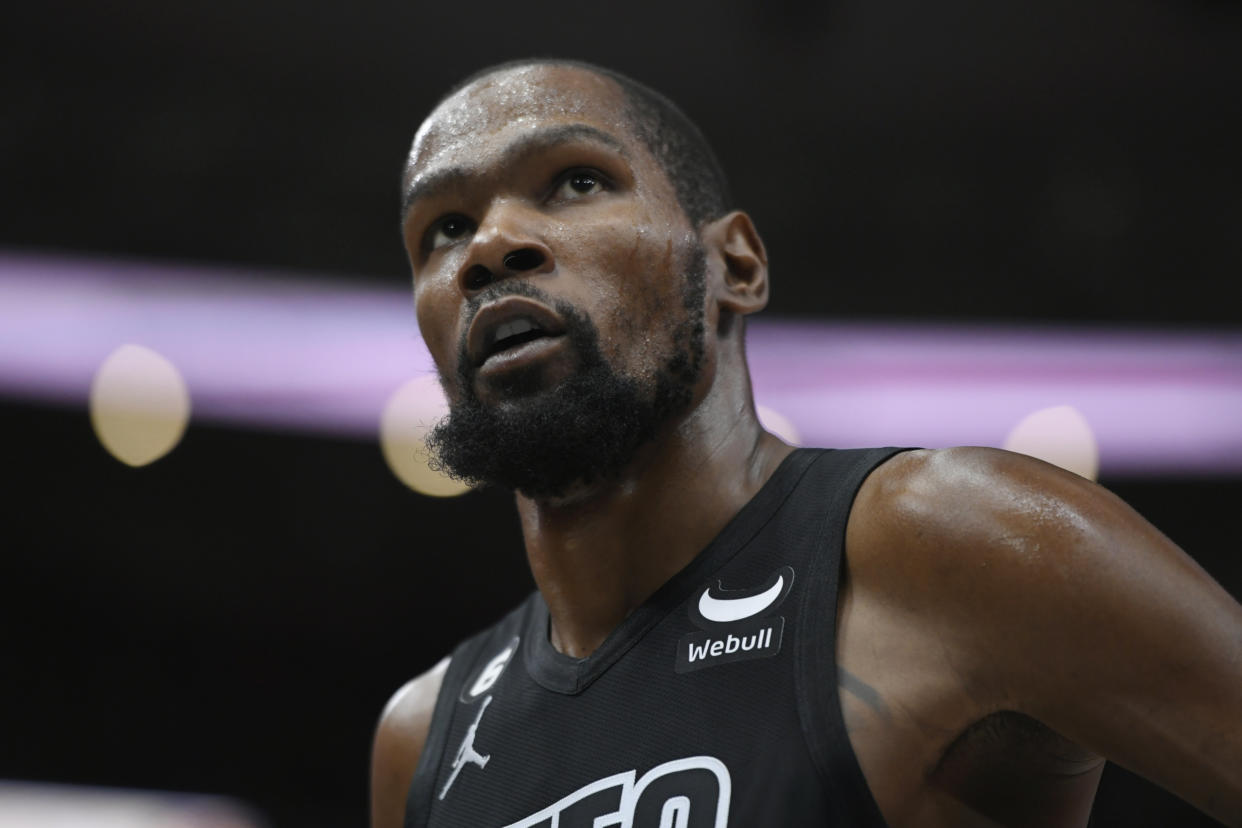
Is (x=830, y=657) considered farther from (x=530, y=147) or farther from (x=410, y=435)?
(x=410, y=435)

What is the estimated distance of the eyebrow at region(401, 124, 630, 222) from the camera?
162cm

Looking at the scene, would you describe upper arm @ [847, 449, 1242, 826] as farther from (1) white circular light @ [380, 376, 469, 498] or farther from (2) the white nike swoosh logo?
(1) white circular light @ [380, 376, 469, 498]

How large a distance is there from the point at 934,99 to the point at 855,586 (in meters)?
4.05

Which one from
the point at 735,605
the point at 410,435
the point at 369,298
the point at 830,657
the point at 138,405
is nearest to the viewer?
the point at 830,657

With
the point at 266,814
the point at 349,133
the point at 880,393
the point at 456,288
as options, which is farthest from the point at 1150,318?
the point at 266,814

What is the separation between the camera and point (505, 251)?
1552 mm

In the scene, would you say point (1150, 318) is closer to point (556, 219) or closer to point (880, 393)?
point (880, 393)

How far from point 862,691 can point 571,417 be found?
0.51m

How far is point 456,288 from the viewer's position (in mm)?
1615

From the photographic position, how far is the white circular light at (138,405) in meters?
5.40

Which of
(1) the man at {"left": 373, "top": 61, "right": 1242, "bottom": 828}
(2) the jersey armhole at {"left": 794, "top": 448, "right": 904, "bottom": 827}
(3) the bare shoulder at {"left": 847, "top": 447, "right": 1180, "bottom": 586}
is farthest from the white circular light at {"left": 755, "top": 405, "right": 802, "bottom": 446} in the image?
(3) the bare shoulder at {"left": 847, "top": 447, "right": 1180, "bottom": 586}

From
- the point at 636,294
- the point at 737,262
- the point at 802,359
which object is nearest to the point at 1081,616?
the point at 636,294

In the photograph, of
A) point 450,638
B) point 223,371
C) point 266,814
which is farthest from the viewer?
point 450,638

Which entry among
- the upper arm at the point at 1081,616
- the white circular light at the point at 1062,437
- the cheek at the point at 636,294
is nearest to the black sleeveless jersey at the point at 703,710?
the upper arm at the point at 1081,616
